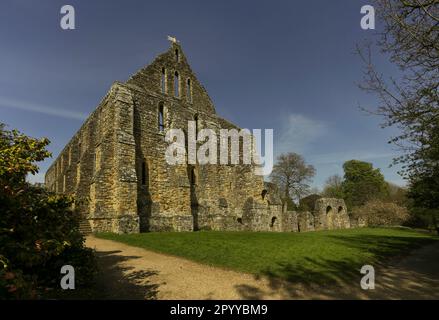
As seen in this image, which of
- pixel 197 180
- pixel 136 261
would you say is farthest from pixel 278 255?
pixel 197 180

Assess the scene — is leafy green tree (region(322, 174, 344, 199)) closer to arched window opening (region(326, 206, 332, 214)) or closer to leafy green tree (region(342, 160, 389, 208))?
leafy green tree (region(342, 160, 389, 208))

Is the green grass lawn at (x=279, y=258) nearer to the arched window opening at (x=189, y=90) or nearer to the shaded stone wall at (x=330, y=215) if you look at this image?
the arched window opening at (x=189, y=90)

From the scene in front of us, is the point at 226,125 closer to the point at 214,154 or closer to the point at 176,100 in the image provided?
the point at 214,154

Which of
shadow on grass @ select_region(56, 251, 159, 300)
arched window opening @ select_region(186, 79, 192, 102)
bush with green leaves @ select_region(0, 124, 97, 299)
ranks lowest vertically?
shadow on grass @ select_region(56, 251, 159, 300)

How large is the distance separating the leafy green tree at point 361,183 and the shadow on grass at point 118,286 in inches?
1746

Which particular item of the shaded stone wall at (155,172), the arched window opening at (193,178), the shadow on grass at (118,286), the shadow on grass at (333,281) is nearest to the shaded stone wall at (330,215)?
the shaded stone wall at (155,172)

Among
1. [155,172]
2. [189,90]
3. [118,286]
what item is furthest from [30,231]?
[189,90]

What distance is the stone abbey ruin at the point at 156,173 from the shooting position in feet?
49.5

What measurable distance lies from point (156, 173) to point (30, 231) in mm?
14095

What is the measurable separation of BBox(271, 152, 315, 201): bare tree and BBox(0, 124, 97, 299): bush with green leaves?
3892 cm

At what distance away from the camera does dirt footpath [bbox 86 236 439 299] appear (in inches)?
211

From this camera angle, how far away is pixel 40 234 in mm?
3916

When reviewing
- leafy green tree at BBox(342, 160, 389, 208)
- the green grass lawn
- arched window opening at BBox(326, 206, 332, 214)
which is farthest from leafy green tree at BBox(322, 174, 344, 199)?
the green grass lawn
